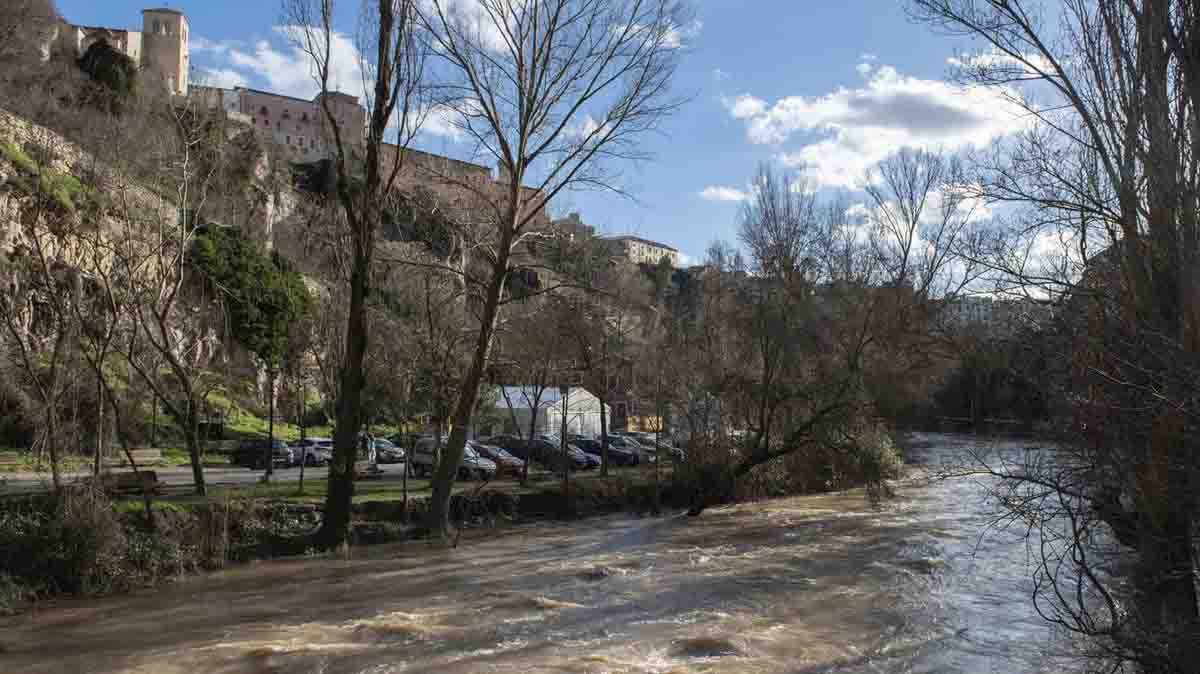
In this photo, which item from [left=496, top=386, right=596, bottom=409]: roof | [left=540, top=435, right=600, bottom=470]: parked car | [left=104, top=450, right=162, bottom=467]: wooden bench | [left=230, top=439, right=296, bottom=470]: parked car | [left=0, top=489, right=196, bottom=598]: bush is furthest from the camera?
[left=496, top=386, right=596, bottom=409]: roof

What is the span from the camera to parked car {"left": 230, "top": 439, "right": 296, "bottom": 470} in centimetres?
3516

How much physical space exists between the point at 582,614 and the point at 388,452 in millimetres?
26726

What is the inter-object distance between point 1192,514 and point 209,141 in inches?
978

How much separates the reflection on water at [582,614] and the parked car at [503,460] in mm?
10578

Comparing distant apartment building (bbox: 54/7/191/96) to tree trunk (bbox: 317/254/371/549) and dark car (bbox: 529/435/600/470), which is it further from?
tree trunk (bbox: 317/254/371/549)

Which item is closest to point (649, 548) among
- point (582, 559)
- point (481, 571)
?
point (582, 559)

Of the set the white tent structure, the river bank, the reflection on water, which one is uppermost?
the white tent structure

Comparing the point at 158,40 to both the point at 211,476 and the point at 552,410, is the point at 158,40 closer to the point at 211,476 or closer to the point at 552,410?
the point at 552,410

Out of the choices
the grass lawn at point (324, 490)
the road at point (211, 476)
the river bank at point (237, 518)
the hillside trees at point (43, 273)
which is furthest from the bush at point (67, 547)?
the road at point (211, 476)

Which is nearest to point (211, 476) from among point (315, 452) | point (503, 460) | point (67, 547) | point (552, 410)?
point (315, 452)

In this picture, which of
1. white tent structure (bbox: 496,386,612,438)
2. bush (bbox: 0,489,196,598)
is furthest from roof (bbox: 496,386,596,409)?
bush (bbox: 0,489,196,598)

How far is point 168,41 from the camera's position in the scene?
9194 cm

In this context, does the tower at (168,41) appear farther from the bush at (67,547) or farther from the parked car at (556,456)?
the bush at (67,547)

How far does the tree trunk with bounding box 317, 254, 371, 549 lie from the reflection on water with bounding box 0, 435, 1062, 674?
1.00 m
